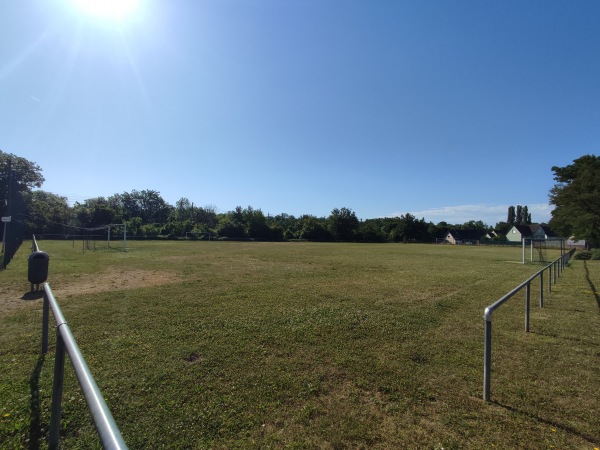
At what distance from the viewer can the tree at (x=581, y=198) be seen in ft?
92.8

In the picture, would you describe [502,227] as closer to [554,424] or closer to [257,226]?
[257,226]

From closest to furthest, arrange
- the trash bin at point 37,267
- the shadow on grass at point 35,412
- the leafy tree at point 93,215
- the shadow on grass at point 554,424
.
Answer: the shadow on grass at point 35,412
the shadow on grass at point 554,424
the trash bin at point 37,267
the leafy tree at point 93,215

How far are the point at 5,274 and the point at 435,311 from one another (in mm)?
16473

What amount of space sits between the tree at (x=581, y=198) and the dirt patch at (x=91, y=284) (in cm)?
3523

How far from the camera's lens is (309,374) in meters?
4.43

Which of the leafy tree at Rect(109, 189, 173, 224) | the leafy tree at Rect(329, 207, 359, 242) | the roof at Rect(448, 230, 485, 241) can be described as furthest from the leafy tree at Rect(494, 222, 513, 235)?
the leafy tree at Rect(109, 189, 173, 224)

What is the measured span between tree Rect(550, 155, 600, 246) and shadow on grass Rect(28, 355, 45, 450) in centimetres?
3753

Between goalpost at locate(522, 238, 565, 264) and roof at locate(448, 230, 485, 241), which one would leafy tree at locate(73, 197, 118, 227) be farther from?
roof at locate(448, 230, 485, 241)

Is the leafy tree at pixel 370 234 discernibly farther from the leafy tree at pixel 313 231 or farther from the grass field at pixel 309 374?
the grass field at pixel 309 374

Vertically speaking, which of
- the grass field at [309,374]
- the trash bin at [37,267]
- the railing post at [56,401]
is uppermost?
the trash bin at [37,267]

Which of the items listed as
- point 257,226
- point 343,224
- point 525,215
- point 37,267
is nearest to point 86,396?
point 37,267

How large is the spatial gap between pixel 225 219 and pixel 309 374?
77.8m

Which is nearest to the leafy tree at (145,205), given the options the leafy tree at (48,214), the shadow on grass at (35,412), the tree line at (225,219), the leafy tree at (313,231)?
the tree line at (225,219)

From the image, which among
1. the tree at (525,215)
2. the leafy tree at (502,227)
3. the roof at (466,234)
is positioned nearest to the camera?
the roof at (466,234)
